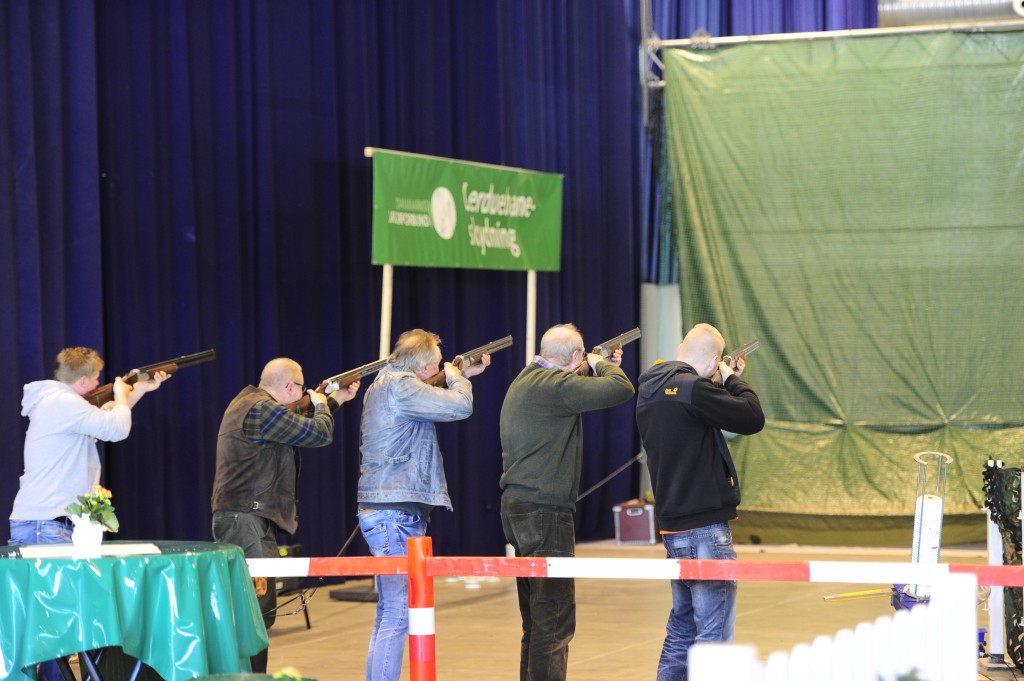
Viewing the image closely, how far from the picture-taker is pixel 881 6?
29.6 feet

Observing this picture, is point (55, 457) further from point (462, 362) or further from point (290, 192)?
point (290, 192)

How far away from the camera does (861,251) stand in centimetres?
903

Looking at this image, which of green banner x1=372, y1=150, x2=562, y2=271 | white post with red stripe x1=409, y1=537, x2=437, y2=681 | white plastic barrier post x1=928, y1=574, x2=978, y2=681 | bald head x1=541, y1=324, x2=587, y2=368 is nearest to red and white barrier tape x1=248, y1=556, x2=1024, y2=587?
white post with red stripe x1=409, y1=537, x2=437, y2=681

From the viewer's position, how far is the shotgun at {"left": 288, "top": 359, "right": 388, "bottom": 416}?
18.4ft

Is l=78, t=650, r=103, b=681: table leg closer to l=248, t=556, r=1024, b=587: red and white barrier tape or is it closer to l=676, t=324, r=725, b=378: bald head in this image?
l=248, t=556, r=1024, b=587: red and white barrier tape

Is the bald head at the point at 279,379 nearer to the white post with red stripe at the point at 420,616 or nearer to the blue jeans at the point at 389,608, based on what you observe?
the blue jeans at the point at 389,608

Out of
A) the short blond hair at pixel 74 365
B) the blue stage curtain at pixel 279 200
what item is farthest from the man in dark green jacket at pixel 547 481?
the blue stage curtain at pixel 279 200

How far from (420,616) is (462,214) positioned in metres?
4.55

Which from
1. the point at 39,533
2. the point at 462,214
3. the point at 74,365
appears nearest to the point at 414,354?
the point at 74,365

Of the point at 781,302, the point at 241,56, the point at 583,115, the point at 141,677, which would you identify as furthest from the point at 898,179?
the point at 141,677

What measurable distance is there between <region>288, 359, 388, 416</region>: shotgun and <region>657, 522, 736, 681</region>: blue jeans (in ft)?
5.54

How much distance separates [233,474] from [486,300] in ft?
13.4

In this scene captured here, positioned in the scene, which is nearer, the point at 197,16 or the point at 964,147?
the point at 197,16

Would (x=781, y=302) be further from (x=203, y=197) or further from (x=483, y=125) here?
(x=203, y=197)
